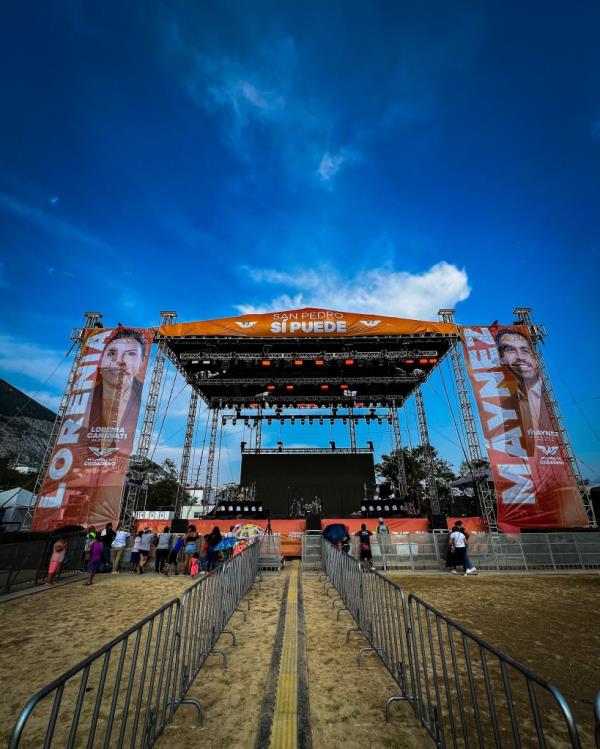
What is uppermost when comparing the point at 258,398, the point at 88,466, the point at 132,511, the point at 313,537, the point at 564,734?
the point at 258,398

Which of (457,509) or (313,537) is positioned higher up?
(457,509)

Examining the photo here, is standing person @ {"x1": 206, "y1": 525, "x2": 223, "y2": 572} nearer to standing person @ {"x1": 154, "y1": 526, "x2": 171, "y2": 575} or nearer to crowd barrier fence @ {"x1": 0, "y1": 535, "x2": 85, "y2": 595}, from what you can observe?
standing person @ {"x1": 154, "y1": 526, "x2": 171, "y2": 575}

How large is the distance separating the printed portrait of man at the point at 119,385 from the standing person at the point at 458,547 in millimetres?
14024

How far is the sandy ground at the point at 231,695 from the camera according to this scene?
9.54 ft

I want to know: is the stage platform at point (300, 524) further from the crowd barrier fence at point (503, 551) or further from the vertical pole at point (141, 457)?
the crowd barrier fence at point (503, 551)

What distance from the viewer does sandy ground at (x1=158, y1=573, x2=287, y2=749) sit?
291 cm

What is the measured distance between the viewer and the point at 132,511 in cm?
1619

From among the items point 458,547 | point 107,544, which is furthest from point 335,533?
point 107,544

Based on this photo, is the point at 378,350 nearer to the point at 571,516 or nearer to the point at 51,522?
the point at 571,516

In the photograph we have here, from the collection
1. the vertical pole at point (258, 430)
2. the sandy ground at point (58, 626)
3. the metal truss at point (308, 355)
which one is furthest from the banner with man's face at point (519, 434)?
the vertical pole at point (258, 430)

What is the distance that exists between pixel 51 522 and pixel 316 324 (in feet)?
47.8

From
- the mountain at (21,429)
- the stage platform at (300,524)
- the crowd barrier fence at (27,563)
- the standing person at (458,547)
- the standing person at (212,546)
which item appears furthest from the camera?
the mountain at (21,429)

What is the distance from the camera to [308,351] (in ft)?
65.0

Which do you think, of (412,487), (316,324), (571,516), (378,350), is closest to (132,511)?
(316,324)
